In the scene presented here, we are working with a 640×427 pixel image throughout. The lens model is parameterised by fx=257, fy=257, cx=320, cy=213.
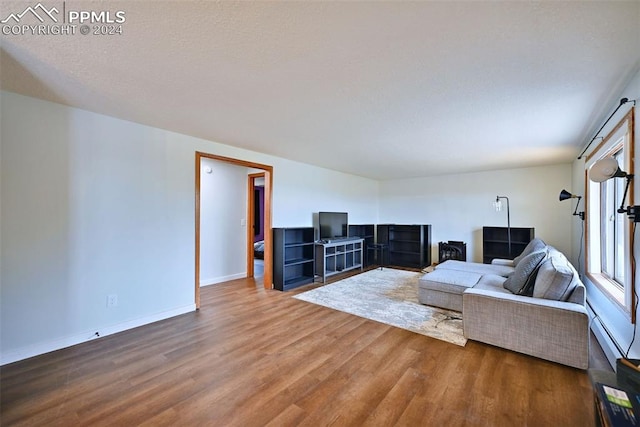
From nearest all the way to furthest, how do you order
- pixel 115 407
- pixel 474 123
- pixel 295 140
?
pixel 115 407 → pixel 474 123 → pixel 295 140

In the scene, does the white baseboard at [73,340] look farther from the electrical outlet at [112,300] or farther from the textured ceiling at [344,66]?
the textured ceiling at [344,66]

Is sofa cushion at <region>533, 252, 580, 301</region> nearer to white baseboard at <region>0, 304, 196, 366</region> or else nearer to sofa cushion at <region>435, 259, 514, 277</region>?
sofa cushion at <region>435, 259, 514, 277</region>

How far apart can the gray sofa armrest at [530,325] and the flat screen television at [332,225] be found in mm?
3075

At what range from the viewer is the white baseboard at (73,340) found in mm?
2227

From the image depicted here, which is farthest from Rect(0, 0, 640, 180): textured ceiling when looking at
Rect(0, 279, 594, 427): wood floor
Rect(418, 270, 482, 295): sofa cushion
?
Rect(0, 279, 594, 427): wood floor

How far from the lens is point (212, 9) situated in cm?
130

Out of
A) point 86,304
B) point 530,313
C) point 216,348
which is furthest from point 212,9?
point 530,313

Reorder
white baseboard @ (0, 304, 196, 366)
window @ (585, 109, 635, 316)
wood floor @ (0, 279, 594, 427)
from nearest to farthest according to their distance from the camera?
wood floor @ (0, 279, 594, 427) < window @ (585, 109, 635, 316) < white baseboard @ (0, 304, 196, 366)

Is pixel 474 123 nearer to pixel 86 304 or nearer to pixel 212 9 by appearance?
pixel 212 9

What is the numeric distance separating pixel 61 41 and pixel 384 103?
7.65ft

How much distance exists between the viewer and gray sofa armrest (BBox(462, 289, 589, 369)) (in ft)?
6.95

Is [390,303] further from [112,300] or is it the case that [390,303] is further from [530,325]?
[112,300]

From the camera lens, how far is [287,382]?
6.43 ft

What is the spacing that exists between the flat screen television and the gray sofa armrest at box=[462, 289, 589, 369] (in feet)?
10.1
